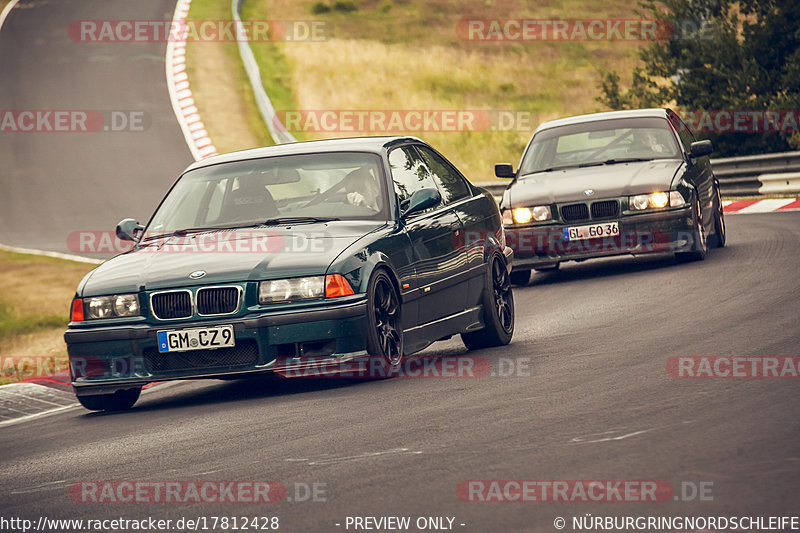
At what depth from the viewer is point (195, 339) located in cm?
785

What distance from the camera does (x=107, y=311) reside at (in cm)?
811

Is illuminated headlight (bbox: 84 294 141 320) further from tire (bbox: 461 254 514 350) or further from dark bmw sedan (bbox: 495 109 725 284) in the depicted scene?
dark bmw sedan (bbox: 495 109 725 284)

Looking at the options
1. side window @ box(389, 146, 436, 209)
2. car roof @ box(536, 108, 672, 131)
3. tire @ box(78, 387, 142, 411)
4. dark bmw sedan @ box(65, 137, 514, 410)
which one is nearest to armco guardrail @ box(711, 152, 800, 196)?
car roof @ box(536, 108, 672, 131)

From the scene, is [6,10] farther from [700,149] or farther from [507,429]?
[507,429]

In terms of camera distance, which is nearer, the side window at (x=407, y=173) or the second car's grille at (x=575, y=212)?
the side window at (x=407, y=173)

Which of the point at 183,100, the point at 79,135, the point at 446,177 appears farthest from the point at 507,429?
the point at 183,100

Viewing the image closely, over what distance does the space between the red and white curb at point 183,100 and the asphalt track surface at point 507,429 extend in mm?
21219

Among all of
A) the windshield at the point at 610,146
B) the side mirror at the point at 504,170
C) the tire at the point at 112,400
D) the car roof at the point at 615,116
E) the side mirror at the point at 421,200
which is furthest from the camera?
the car roof at the point at 615,116

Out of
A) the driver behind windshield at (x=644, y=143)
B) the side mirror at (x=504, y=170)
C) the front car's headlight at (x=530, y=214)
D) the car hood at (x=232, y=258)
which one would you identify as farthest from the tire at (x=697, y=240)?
→ the car hood at (x=232, y=258)

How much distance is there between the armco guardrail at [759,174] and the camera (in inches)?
875

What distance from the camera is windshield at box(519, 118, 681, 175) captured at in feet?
47.8

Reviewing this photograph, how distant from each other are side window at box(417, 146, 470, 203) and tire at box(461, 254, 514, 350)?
57 cm

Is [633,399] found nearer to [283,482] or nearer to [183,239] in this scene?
[283,482]

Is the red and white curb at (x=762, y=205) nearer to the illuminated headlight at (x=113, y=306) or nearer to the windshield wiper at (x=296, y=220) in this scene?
the windshield wiper at (x=296, y=220)
